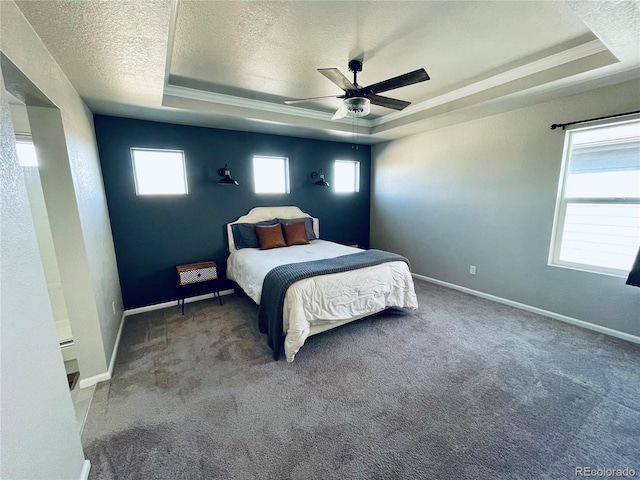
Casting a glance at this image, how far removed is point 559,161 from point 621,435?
254cm

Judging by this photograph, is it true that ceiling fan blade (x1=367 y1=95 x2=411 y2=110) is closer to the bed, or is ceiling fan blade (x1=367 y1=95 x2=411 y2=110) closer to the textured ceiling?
the textured ceiling

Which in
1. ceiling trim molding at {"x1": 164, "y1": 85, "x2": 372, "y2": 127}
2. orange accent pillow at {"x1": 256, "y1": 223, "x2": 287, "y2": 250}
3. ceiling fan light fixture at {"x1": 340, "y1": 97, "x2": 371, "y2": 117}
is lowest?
orange accent pillow at {"x1": 256, "y1": 223, "x2": 287, "y2": 250}

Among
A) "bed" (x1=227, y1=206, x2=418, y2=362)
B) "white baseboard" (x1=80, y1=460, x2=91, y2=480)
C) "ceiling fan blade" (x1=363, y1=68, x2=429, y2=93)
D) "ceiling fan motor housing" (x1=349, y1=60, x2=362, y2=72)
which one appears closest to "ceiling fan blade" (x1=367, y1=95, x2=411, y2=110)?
"ceiling fan blade" (x1=363, y1=68, x2=429, y2=93)

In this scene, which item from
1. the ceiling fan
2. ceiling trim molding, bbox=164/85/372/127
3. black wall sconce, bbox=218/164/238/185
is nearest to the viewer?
the ceiling fan

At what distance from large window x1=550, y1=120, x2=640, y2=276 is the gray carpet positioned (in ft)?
2.70

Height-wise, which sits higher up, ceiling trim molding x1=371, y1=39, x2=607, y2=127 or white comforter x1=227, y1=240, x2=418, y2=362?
ceiling trim molding x1=371, y1=39, x2=607, y2=127

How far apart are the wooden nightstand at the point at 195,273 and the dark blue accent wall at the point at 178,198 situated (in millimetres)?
307

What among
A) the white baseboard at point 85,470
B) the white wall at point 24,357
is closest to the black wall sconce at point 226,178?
the white wall at point 24,357

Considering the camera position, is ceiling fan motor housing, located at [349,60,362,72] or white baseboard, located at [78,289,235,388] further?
ceiling fan motor housing, located at [349,60,362,72]

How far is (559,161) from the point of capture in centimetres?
285

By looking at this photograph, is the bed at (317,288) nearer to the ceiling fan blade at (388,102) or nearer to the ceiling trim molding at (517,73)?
the ceiling fan blade at (388,102)

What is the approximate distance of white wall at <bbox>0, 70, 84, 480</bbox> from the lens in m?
0.87

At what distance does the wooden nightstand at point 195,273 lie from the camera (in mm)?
3301

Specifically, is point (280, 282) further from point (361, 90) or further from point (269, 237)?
point (361, 90)
